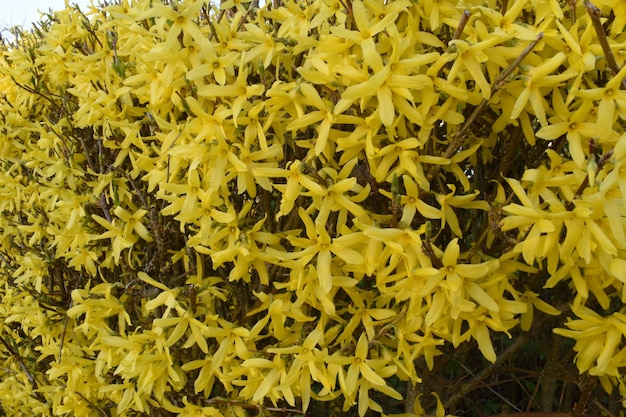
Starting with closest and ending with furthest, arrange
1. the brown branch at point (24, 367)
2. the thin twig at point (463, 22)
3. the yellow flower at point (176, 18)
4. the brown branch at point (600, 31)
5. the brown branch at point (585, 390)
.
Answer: the brown branch at point (600, 31)
the thin twig at point (463, 22)
the yellow flower at point (176, 18)
the brown branch at point (585, 390)
the brown branch at point (24, 367)

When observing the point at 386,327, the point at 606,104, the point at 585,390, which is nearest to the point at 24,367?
the point at 386,327

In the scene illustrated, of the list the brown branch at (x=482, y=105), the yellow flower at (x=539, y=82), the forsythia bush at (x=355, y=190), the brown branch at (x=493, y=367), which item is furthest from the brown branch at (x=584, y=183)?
the brown branch at (x=493, y=367)

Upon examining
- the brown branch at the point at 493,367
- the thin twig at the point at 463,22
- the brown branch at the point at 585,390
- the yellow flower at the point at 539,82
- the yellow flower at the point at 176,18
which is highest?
the yellow flower at the point at 176,18

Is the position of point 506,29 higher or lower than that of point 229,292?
higher

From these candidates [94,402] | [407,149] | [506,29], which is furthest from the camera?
[94,402]

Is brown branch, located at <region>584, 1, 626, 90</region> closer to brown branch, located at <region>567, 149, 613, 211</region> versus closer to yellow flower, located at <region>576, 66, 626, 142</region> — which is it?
yellow flower, located at <region>576, 66, 626, 142</region>

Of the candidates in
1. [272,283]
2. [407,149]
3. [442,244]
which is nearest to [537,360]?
[442,244]

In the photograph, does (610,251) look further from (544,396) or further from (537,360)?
(537,360)

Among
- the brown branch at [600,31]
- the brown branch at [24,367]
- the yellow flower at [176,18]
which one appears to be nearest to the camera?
the brown branch at [600,31]

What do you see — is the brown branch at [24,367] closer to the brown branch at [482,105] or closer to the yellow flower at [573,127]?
the brown branch at [482,105]
